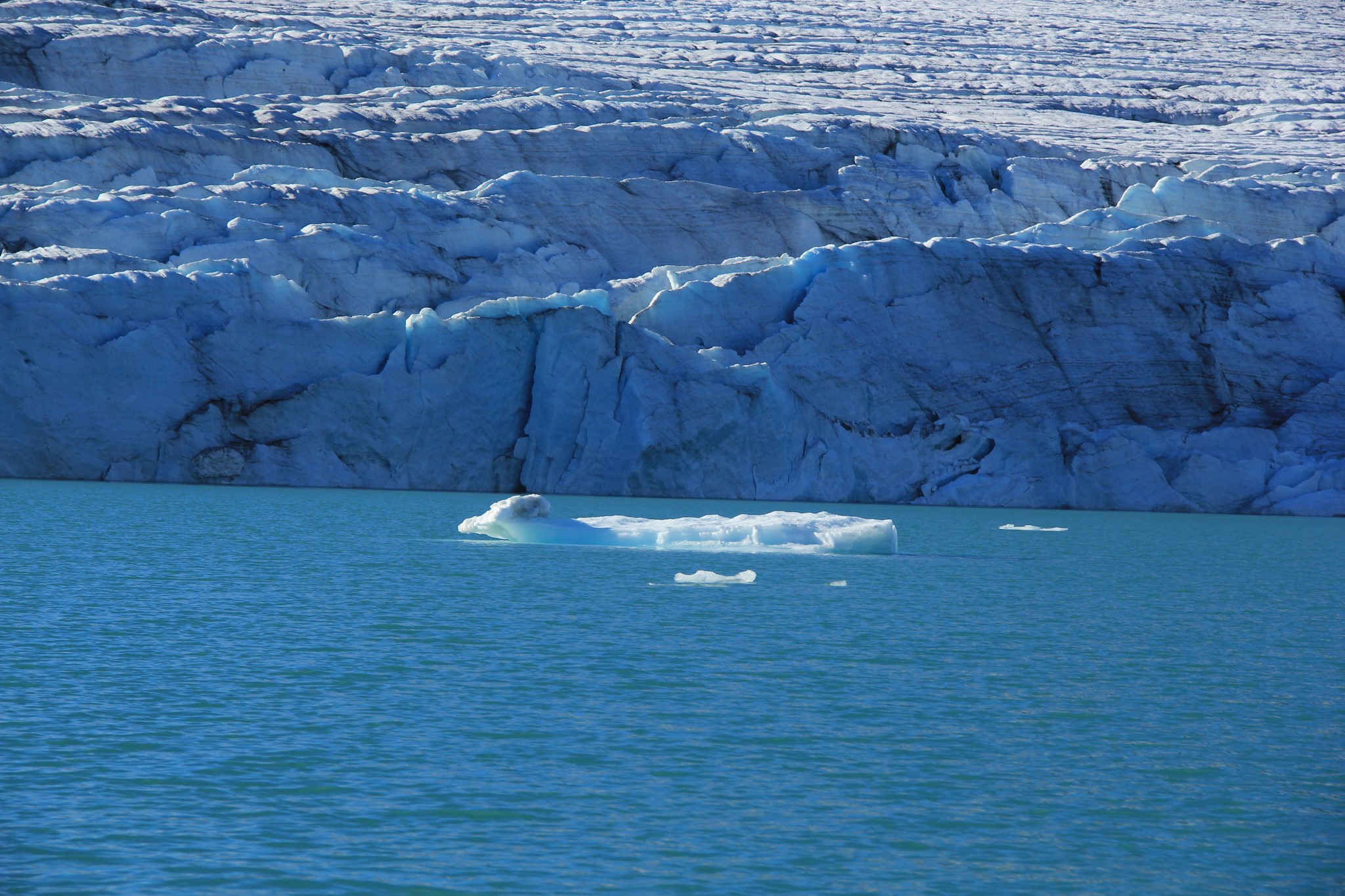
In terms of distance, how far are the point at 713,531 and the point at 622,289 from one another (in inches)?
471

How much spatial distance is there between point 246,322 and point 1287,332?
59.4ft

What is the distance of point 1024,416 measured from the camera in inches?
1036

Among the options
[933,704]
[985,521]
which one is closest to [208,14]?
[985,521]

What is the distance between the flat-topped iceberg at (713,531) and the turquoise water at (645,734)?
1.89 metres

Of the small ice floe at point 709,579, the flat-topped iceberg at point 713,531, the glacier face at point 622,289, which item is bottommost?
the small ice floe at point 709,579

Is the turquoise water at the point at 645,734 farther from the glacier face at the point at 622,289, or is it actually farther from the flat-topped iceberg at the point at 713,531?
the glacier face at the point at 622,289

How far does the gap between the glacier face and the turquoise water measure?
1027 cm

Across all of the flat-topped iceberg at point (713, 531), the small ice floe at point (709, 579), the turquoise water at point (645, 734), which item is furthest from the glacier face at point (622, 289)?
the small ice floe at point (709, 579)

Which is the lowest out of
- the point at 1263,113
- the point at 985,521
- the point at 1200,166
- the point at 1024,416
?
the point at 985,521

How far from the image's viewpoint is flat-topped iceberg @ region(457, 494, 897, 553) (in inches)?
591

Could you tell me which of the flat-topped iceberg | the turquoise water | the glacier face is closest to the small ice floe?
the turquoise water

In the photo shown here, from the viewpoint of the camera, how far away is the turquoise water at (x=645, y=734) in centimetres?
489

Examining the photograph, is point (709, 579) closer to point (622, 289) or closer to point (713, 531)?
point (713, 531)

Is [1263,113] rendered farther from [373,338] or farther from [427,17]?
[373,338]
